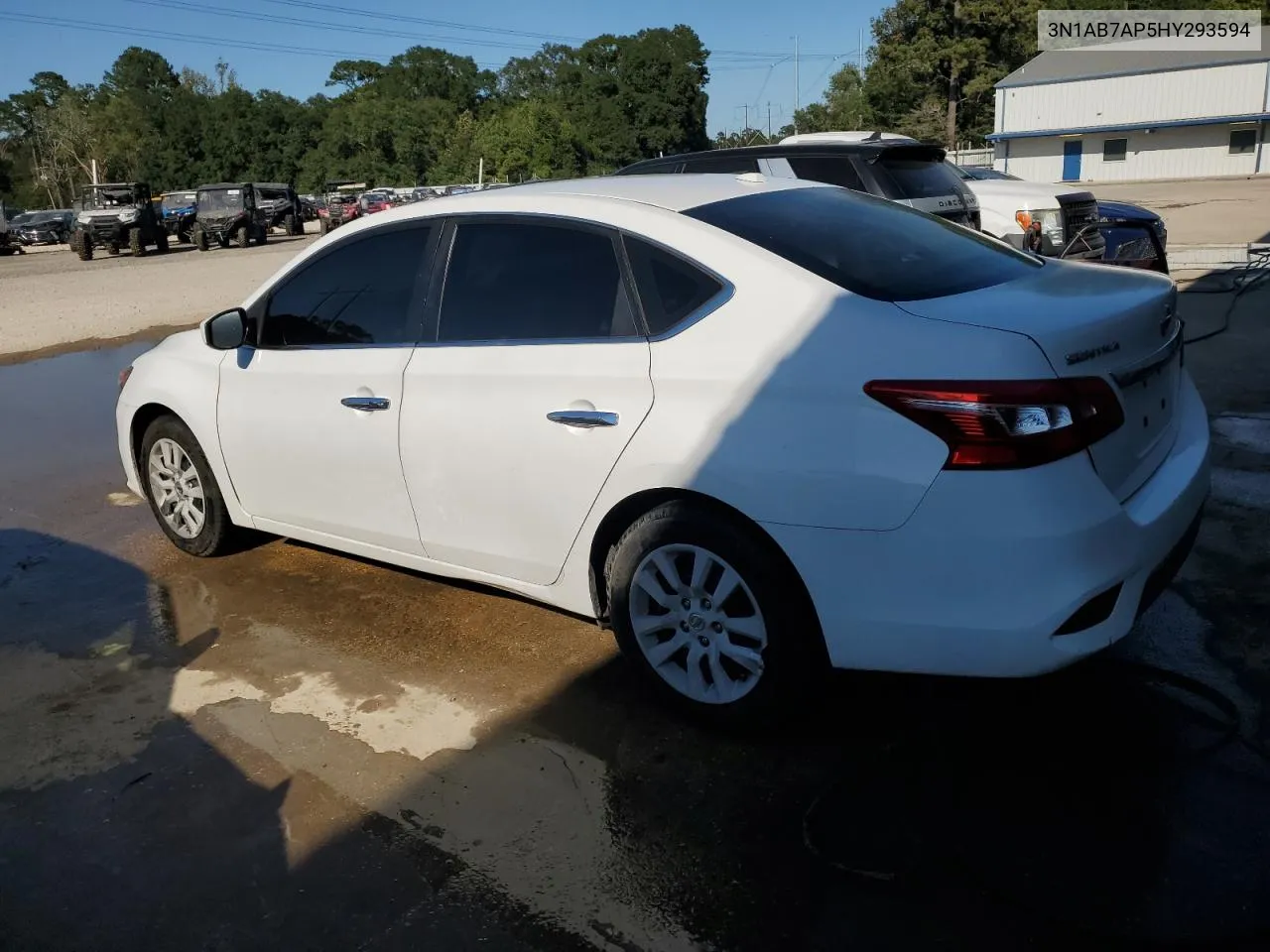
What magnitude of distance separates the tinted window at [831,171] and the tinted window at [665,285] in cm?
563

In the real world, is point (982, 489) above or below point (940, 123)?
below

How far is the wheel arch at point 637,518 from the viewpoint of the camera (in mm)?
2961

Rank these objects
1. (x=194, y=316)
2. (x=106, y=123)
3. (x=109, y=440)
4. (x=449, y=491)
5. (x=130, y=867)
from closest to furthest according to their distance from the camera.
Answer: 1. (x=130, y=867)
2. (x=449, y=491)
3. (x=109, y=440)
4. (x=194, y=316)
5. (x=106, y=123)

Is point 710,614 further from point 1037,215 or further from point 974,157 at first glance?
point 974,157

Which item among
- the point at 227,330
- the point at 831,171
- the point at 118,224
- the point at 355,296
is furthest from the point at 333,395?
the point at 118,224

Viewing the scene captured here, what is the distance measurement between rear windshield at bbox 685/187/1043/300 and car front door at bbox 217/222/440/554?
128 cm

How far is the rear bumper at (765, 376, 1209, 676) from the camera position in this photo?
8.52 feet

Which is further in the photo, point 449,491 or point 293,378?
point 293,378

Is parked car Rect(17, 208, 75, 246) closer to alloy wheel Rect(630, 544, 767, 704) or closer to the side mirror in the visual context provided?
the side mirror

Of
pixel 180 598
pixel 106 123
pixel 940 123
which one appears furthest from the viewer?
pixel 106 123

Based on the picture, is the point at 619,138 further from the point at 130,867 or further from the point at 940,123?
the point at 130,867

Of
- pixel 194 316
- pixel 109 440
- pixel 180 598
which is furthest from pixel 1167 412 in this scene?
pixel 194 316

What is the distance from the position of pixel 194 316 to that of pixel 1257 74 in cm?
4558

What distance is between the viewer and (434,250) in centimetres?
393
